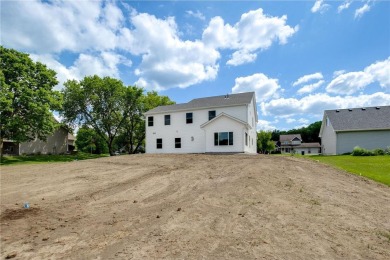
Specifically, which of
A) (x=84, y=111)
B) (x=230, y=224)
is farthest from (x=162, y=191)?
(x=84, y=111)

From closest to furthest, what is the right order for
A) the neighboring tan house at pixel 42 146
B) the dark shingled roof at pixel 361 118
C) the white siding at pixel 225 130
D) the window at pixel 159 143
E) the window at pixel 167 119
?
the white siding at pixel 225 130 < the dark shingled roof at pixel 361 118 < the window at pixel 167 119 < the window at pixel 159 143 < the neighboring tan house at pixel 42 146

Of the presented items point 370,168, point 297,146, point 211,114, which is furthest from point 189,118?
point 297,146

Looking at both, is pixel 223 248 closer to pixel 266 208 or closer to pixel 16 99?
pixel 266 208

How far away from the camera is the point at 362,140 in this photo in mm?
27156

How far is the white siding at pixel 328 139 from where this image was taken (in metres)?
29.2

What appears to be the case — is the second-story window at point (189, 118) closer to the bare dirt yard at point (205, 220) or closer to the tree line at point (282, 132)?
the bare dirt yard at point (205, 220)

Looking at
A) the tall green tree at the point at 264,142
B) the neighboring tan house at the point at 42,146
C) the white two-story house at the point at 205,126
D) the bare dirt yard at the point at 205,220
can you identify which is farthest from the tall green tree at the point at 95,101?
the tall green tree at the point at 264,142

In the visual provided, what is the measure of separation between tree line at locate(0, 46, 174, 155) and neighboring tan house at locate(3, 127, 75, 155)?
312cm

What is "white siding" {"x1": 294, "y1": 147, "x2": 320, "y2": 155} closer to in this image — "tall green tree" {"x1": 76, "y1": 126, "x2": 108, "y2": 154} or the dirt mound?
"tall green tree" {"x1": 76, "y1": 126, "x2": 108, "y2": 154}

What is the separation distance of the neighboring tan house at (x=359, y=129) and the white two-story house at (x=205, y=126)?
1118 centimetres

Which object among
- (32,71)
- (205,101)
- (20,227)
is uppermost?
(32,71)

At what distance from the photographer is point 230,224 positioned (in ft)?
16.9

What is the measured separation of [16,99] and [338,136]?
3759cm

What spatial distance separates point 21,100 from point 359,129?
38.4 metres
